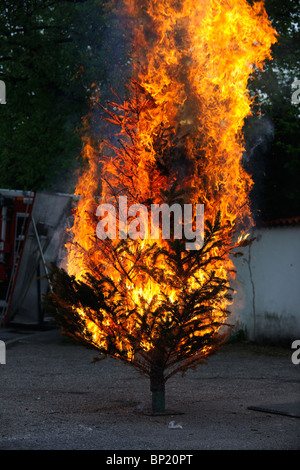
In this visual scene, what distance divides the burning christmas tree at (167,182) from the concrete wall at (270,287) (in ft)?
23.0

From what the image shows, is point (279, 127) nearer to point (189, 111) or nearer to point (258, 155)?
point (258, 155)

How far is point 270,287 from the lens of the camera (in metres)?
15.5

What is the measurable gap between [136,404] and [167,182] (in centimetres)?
273

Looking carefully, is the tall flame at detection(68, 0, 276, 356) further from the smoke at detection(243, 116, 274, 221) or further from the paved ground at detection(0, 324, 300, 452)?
the smoke at detection(243, 116, 274, 221)

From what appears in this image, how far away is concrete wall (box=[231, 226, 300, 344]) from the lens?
1495cm

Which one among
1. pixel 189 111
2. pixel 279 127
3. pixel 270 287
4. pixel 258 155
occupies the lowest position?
pixel 270 287

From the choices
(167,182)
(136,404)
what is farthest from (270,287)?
→ (167,182)

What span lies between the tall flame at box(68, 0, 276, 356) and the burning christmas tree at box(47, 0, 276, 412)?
11 millimetres

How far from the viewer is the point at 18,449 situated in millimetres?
6188

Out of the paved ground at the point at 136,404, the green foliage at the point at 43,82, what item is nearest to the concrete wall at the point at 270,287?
the paved ground at the point at 136,404

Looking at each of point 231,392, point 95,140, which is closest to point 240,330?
point 231,392

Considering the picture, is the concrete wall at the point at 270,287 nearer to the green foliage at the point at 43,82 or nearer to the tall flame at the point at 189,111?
the tall flame at the point at 189,111

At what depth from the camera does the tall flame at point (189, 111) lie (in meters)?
8.02

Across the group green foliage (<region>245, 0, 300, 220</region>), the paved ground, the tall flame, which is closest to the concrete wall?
the paved ground
